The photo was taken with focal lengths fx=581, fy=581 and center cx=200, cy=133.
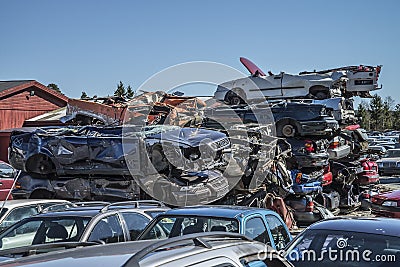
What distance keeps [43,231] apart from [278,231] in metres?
3.05

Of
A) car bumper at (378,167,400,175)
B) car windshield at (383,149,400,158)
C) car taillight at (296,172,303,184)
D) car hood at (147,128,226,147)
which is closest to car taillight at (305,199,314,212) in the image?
car taillight at (296,172,303,184)

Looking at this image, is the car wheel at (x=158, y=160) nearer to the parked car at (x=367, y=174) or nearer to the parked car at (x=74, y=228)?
the parked car at (x=74, y=228)

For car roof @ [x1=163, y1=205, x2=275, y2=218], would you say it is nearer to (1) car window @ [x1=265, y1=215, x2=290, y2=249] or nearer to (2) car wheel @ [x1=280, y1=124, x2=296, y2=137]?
(1) car window @ [x1=265, y1=215, x2=290, y2=249]

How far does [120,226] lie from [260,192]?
621cm

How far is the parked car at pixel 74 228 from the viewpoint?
22.7ft

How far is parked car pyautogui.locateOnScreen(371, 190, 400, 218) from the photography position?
12855 mm

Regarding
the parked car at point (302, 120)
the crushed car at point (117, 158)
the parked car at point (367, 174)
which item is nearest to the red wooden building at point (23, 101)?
the crushed car at point (117, 158)

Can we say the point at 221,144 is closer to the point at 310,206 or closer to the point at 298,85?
the point at 310,206

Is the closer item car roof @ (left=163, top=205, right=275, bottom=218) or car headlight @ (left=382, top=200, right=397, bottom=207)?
car roof @ (left=163, top=205, right=275, bottom=218)

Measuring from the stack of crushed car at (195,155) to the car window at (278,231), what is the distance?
430 centimetres

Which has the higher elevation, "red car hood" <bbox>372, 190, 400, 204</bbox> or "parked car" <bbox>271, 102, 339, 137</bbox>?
"parked car" <bbox>271, 102, 339, 137</bbox>

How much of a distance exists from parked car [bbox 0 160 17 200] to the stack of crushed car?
486 millimetres

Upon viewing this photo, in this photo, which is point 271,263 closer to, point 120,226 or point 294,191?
point 120,226

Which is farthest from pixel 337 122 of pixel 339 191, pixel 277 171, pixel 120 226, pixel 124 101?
pixel 120 226
